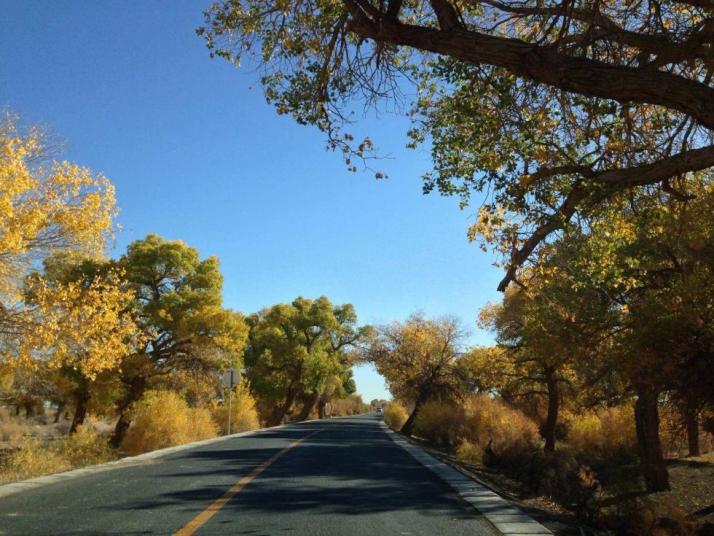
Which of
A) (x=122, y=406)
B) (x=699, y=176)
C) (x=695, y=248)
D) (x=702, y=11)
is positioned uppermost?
(x=702, y=11)

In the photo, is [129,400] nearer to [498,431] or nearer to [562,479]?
[498,431]

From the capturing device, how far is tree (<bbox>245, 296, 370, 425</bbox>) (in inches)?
2186

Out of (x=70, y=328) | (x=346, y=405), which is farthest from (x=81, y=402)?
(x=346, y=405)

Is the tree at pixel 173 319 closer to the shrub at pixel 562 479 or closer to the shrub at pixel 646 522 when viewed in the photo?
the shrub at pixel 562 479

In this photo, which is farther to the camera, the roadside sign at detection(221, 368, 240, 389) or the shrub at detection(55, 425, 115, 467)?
the roadside sign at detection(221, 368, 240, 389)

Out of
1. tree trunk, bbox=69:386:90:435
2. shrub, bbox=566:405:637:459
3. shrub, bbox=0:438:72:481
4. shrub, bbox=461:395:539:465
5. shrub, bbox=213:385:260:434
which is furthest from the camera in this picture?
shrub, bbox=213:385:260:434

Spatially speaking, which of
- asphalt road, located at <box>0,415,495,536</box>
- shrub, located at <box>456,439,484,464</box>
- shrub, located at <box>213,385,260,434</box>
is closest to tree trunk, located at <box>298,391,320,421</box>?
shrub, located at <box>213,385,260,434</box>

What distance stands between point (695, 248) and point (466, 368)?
2857 centimetres

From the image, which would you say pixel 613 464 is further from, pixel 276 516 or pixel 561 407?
pixel 276 516

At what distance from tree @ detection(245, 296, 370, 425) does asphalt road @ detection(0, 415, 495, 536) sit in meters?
42.1

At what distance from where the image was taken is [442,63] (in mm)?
9656

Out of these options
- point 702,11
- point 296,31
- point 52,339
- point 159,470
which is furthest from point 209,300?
point 702,11

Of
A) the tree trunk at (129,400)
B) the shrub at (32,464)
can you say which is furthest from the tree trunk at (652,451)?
the tree trunk at (129,400)

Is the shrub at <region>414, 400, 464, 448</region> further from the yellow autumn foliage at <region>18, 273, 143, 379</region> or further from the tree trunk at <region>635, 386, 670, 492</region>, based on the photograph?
the yellow autumn foliage at <region>18, 273, 143, 379</region>
